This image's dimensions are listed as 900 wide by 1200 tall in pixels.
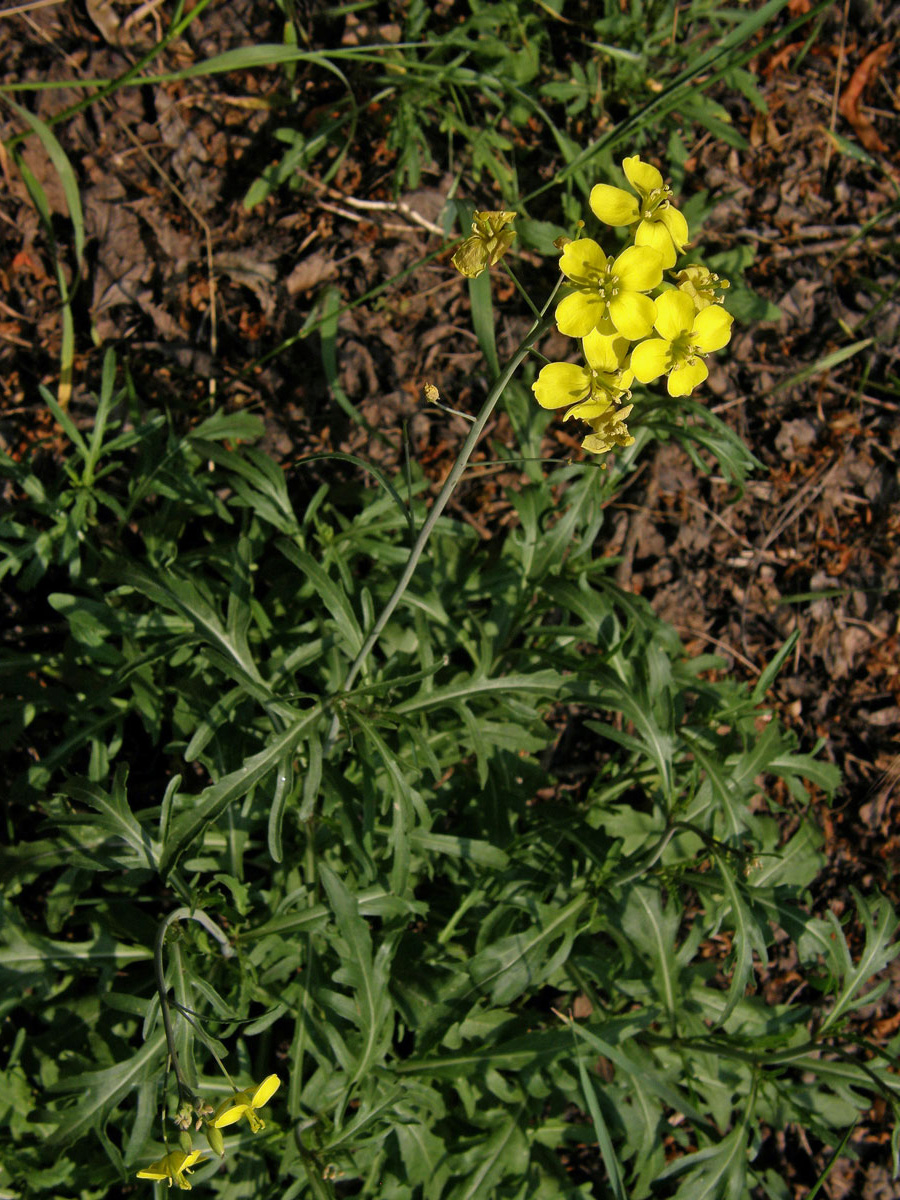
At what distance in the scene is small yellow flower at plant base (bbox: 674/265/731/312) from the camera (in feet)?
7.50

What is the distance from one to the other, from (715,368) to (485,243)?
3.11 m

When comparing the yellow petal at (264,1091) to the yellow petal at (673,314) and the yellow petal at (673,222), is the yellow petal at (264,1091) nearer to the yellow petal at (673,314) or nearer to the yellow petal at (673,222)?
the yellow petal at (673,314)

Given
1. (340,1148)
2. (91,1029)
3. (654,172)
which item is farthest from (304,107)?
(340,1148)

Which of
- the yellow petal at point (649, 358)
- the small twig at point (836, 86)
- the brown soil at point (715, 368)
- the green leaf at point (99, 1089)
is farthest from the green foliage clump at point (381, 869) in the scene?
the small twig at point (836, 86)

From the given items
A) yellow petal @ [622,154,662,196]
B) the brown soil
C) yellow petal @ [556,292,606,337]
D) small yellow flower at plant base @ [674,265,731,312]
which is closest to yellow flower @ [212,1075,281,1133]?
yellow petal @ [556,292,606,337]

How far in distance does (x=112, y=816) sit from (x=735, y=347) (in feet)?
13.1

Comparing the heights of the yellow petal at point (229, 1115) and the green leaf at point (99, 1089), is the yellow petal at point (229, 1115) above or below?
above

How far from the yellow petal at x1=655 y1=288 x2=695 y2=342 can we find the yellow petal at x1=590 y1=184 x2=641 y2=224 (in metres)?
0.23

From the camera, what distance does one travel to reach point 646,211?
2217 millimetres

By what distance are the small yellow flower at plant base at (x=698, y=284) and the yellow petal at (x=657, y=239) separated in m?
0.13

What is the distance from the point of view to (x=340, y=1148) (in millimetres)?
3045

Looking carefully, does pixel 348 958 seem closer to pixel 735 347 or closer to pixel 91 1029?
pixel 91 1029

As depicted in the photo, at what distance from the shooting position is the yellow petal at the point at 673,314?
2232mm

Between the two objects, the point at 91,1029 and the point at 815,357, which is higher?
the point at 815,357
